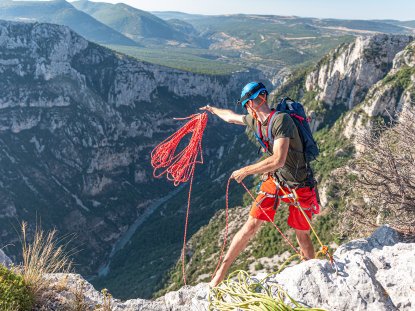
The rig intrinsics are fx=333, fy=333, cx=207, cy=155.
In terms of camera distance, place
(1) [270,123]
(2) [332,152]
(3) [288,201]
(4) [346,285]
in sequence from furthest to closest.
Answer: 1. (2) [332,152]
2. (3) [288,201]
3. (1) [270,123]
4. (4) [346,285]

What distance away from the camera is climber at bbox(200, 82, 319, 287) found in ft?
19.9

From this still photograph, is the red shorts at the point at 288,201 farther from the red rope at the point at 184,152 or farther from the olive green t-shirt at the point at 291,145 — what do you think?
the red rope at the point at 184,152

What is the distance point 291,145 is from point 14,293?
5400 mm

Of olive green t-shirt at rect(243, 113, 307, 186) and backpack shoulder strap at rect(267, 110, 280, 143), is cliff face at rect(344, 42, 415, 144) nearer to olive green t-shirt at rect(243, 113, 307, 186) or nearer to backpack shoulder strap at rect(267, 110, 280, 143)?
olive green t-shirt at rect(243, 113, 307, 186)

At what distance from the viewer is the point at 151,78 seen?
14862 cm

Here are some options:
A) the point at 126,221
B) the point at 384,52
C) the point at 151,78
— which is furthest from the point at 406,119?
the point at 151,78

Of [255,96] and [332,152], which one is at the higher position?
[255,96]

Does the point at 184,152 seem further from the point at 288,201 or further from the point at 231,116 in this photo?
the point at 288,201

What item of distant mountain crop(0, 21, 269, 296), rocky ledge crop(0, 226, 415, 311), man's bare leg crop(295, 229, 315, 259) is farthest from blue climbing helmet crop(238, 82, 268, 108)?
distant mountain crop(0, 21, 269, 296)

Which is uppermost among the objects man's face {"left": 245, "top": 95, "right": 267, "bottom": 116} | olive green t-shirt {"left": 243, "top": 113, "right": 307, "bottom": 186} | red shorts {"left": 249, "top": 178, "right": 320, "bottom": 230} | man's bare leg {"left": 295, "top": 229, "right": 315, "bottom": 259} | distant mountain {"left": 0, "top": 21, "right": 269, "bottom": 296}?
man's face {"left": 245, "top": 95, "right": 267, "bottom": 116}

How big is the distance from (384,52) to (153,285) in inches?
2651

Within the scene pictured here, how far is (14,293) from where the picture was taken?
17.0 ft

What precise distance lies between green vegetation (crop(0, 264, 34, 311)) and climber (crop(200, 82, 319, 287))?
3304 mm

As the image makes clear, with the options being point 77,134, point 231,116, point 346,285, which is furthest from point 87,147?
point 346,285
